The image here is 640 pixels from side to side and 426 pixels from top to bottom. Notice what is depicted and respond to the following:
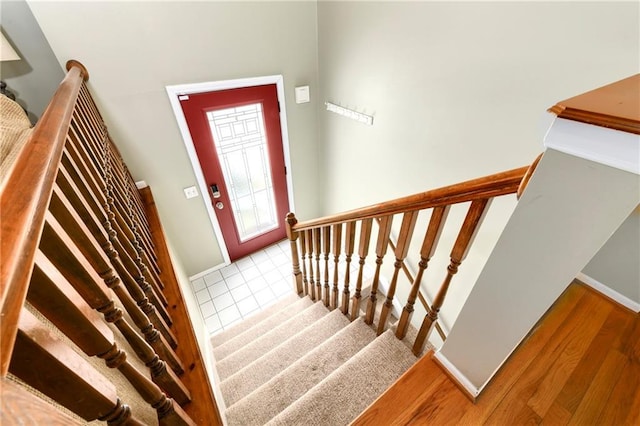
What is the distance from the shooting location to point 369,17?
6.37 feet

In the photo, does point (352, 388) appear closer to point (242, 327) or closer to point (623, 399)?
point (623, 399)

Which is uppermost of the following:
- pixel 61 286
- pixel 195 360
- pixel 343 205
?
pixel 61 286

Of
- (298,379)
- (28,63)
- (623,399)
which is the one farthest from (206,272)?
(623,399)

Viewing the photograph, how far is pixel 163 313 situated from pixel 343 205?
7.51ft

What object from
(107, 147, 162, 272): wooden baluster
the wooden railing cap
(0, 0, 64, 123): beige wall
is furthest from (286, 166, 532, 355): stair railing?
(0, 0, 64, 123): beige wall

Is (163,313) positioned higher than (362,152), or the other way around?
(362,152)

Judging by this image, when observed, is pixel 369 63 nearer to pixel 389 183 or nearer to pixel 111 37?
pixel 389 183

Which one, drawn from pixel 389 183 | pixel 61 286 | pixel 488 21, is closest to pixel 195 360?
pixel 61 286

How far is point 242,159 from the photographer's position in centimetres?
278

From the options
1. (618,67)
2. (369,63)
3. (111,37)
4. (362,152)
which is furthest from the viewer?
(362,152)

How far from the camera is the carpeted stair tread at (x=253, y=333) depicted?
210 cm

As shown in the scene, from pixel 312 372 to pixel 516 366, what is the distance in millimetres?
929

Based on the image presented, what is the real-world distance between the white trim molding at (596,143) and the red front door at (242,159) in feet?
7.93

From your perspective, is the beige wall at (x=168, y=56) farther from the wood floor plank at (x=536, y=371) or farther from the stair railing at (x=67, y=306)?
the wood floor plank at (x=536, y=371)
